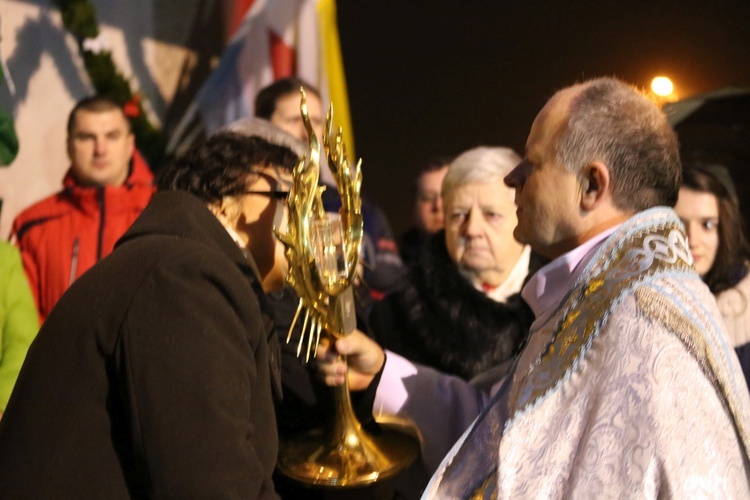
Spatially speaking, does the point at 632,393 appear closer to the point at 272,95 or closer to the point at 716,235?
the point at 716,235

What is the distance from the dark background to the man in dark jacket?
288 cm

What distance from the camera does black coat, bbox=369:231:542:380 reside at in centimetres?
256

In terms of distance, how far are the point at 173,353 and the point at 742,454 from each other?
3.25ft

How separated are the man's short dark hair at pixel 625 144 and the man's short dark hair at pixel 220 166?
0.64 meters

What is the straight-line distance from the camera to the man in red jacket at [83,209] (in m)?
3.24

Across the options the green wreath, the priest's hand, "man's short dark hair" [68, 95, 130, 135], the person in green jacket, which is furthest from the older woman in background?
the green wreath

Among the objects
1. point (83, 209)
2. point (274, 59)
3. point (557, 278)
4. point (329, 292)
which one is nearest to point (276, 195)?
point (329, 292)

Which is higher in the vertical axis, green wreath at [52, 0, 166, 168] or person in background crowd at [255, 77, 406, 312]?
green wreath at [52, 0, 166, 168]

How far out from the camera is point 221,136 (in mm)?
1801

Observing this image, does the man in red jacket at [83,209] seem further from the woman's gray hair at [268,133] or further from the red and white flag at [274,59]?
the woman's gray hair at [268,133]

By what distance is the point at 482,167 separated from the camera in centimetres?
265

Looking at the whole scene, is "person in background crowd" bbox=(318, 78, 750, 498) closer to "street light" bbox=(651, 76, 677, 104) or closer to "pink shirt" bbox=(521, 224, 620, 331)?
"pink shirt" bbox=(521, 224, 620, 331)

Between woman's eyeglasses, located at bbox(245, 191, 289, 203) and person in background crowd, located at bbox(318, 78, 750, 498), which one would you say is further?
woman's eyeglasses, located at bbox(245, 191, 289, 203)

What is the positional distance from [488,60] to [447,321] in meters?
2.34
